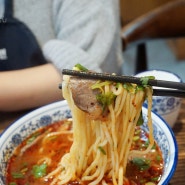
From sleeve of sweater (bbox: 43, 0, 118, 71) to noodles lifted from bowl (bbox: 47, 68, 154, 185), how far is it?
1.77 ft

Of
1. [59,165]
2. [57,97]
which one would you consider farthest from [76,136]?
[57,97]

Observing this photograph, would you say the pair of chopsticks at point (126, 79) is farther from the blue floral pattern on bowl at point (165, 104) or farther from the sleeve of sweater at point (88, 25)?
the sleeve of sweater at point (88, 25)

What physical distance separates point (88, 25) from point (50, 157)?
0.64m

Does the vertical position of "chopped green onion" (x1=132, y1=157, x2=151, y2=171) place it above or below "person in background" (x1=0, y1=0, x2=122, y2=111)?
below

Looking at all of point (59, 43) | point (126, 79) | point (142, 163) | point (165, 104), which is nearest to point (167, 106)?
point (165, 104)

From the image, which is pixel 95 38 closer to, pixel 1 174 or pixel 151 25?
pixel 151 25

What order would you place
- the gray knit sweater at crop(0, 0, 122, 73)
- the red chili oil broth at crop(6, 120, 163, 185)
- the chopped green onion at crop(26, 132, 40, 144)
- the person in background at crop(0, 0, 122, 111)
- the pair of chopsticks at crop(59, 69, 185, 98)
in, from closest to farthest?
the pair of chopsticks at crop(59, 69, 185, 98) → the red chili oil broth at crop(6, 120, 163, 185) → the chopped green onion at crop(26, 132, 40, 144) → the person in background at crop(0, 0, 122, 111) → the gray knit sweater at crop(0, 0, 122, 73)

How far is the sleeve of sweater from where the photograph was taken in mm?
1390

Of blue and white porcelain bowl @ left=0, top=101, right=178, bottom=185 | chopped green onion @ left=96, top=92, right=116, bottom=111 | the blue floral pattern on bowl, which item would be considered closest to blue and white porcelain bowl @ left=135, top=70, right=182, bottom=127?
the blue floral pattern on bowl

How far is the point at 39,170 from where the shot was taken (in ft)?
2.95

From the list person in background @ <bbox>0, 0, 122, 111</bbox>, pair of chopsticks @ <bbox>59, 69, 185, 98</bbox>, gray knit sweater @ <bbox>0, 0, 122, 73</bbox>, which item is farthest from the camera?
gray knit sweater @ <bbox>0, 0, 122, 73</bbox>

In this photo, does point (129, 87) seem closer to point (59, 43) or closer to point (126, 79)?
point (126, 79)

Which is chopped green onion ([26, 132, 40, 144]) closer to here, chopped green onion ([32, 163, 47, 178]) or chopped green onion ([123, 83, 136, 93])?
chopped green onion ([32, 163, 47, 178])

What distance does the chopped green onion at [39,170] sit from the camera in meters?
0.89
